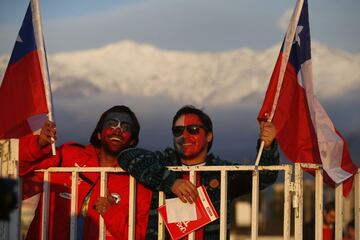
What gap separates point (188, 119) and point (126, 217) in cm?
92

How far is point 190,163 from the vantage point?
298 inches

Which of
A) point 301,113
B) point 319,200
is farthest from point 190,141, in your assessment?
point 319,200

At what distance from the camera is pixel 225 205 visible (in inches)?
287

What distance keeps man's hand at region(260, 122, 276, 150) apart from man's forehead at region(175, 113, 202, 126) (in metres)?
0.56

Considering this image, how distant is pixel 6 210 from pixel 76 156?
4.38 meters

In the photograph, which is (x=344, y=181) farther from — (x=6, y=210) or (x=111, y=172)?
(x=6, y=210)

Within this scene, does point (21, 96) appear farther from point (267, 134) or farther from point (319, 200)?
point (319, 200)

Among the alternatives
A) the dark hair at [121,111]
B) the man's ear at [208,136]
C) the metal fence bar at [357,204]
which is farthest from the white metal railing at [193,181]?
the metal fence bar at [357,204]

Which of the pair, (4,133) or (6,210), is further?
(4,133)

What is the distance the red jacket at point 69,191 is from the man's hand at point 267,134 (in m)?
1.04

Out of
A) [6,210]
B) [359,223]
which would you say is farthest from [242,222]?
[6,210]

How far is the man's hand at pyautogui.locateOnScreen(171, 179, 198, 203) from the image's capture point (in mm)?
7285

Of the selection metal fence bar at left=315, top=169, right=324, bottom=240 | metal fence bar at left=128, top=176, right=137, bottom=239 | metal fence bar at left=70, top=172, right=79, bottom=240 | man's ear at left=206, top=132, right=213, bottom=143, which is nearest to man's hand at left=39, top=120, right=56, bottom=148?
metal fence bar at left=70, top=172, right=79, bottom=240

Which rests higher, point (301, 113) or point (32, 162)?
point (301, 113)
